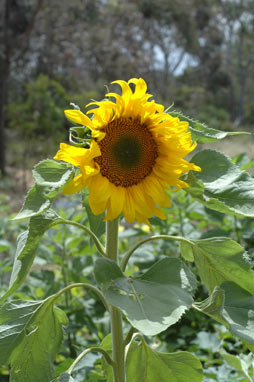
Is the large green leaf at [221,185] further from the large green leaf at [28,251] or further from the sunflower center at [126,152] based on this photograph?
the large green leaf at [28,251]

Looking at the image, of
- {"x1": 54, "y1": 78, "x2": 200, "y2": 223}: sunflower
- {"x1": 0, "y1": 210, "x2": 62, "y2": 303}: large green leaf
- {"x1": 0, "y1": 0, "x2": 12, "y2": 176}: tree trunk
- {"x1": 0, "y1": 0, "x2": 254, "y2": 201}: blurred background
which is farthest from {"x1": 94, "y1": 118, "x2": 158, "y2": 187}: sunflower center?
{"x1": 0, "y1": 0, "x2": 12, "y2": 176}: tree trunk

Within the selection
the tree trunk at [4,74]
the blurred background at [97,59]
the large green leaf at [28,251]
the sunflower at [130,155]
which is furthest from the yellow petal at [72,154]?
the tree trunk at [4,74]

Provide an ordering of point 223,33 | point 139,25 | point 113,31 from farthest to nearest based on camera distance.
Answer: point 223,33 < point 139,25 < point 113,31

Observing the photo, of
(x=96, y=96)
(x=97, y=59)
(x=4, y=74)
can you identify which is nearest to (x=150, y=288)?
(x=4, y=74)

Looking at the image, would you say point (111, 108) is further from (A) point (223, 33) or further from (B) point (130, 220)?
(A) point (223, 33)

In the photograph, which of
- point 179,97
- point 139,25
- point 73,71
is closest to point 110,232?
point 73,71
